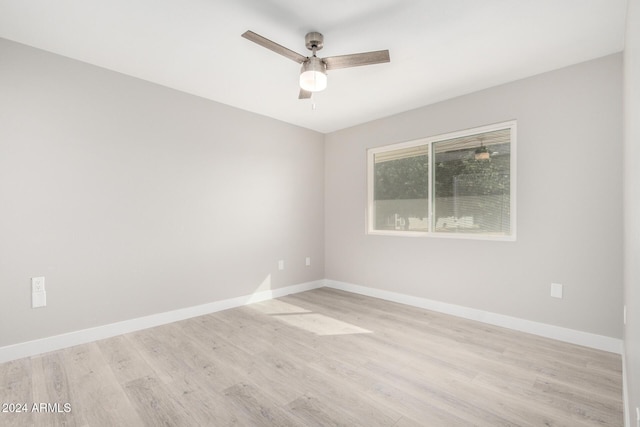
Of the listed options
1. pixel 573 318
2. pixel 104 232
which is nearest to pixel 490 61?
pixel 573 318

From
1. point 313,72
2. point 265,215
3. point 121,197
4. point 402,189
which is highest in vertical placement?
point 313,72

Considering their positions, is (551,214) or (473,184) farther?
(473,184)

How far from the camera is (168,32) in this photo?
2.17m

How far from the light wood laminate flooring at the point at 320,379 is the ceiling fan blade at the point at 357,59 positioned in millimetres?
2210

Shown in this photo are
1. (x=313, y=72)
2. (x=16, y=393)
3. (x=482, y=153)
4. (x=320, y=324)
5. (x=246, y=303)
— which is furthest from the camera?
(x=246, y=303)

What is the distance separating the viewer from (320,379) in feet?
6.58

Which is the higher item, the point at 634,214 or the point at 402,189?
the point at 402,189

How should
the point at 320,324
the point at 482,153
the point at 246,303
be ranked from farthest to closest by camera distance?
1. the point at 246,303
2. the point at 482,153
3. the point at 320,324

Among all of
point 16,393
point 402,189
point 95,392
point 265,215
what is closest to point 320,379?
point 95,392

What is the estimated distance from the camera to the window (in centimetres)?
302

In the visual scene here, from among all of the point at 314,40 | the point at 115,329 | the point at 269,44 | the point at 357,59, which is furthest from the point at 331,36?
the point at 115,329

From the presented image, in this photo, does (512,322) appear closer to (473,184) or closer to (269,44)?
(473,184)

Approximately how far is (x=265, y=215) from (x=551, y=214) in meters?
3.13

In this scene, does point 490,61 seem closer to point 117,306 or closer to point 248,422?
point 248,422
